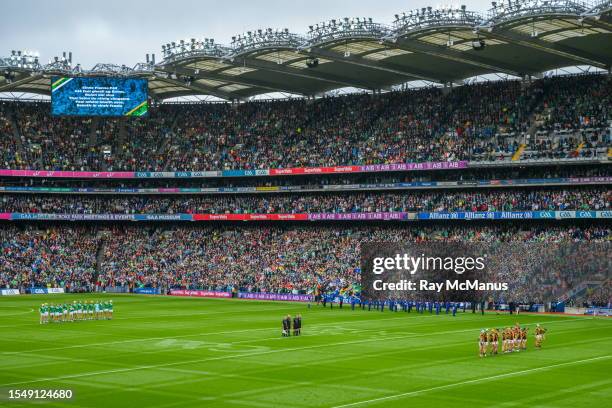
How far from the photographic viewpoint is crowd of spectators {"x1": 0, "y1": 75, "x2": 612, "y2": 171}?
224 ft

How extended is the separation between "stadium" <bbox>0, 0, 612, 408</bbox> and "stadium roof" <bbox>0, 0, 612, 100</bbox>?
0.23 metres

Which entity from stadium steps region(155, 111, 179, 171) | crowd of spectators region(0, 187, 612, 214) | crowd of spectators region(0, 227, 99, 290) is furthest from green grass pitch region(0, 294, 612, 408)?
stadium steps region(155, 111, 179, 171)

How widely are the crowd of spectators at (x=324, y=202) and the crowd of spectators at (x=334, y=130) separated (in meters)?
3.00

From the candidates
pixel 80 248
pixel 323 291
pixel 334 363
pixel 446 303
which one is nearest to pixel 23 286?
pixel 80 248

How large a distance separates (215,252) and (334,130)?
15.1 metres

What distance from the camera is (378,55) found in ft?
222

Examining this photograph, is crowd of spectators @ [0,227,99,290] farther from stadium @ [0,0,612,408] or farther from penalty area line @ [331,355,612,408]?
penalty area line @ [331,355,612,408]

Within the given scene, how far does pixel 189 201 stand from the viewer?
273 feet

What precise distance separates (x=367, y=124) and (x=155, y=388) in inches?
2125

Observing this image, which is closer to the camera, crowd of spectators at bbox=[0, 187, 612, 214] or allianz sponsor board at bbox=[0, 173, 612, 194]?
crowd of spectators at bbox=[0, 187, 612, 214]

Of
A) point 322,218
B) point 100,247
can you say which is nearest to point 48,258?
point 100,247

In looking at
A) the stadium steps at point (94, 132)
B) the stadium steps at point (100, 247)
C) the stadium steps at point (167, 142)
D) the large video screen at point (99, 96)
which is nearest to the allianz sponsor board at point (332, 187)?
the stadium steps at point (167, 142)

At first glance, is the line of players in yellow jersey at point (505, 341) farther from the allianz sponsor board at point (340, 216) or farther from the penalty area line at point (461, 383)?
the allianz sponsor board at point (340, 216)

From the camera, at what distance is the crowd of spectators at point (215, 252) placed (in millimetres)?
68062
